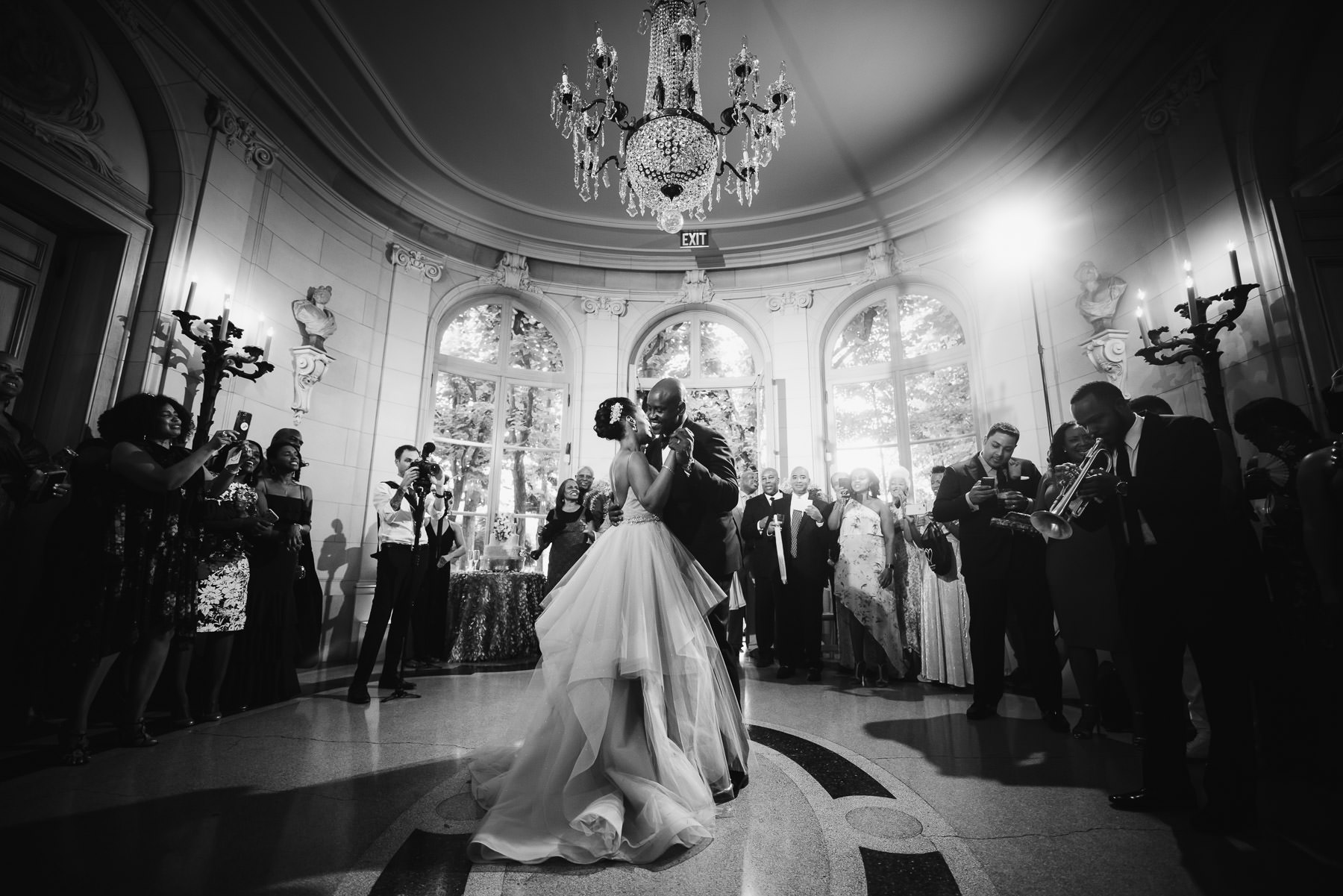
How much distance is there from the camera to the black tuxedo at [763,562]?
5094 mm

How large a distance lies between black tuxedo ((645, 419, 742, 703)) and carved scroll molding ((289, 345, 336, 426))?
4612mm

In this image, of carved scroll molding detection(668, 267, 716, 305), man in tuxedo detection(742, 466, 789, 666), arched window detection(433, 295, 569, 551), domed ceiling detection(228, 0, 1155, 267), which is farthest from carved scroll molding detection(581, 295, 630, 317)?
man in tuxedo detection(742, 466, 789, 666)

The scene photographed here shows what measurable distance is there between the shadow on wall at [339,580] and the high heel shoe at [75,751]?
3097mm

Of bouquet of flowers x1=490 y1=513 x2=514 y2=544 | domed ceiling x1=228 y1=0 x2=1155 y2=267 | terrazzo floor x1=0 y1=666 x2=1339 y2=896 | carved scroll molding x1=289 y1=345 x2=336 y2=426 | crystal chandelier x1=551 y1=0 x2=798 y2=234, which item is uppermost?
domed ceiling x1=228 y1=0 x2=1155 y2=267

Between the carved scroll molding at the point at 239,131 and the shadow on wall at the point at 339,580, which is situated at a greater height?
the carved scroll molding at the point at 239,131

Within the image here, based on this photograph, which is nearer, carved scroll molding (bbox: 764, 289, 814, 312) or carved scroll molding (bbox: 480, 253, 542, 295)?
carved scroll molding (bbox: 480, 253, 542, 295)

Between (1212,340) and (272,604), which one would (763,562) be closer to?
(1212,340)

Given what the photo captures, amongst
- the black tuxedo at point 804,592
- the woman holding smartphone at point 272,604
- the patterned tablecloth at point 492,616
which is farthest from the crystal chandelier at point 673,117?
the patterned tablecloth at point 492,616

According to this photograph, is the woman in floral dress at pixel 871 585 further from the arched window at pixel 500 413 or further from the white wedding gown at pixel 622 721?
the arched window at pixel 500 413

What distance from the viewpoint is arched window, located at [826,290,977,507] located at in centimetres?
675

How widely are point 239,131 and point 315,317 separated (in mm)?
1632

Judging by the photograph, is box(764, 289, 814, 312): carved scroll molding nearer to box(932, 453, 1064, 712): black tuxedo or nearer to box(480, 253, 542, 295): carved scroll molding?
box(480, 253, 542, 295): carved scroll molding

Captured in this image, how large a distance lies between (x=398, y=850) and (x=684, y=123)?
4206 millimetres

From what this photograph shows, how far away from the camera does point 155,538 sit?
264cm
